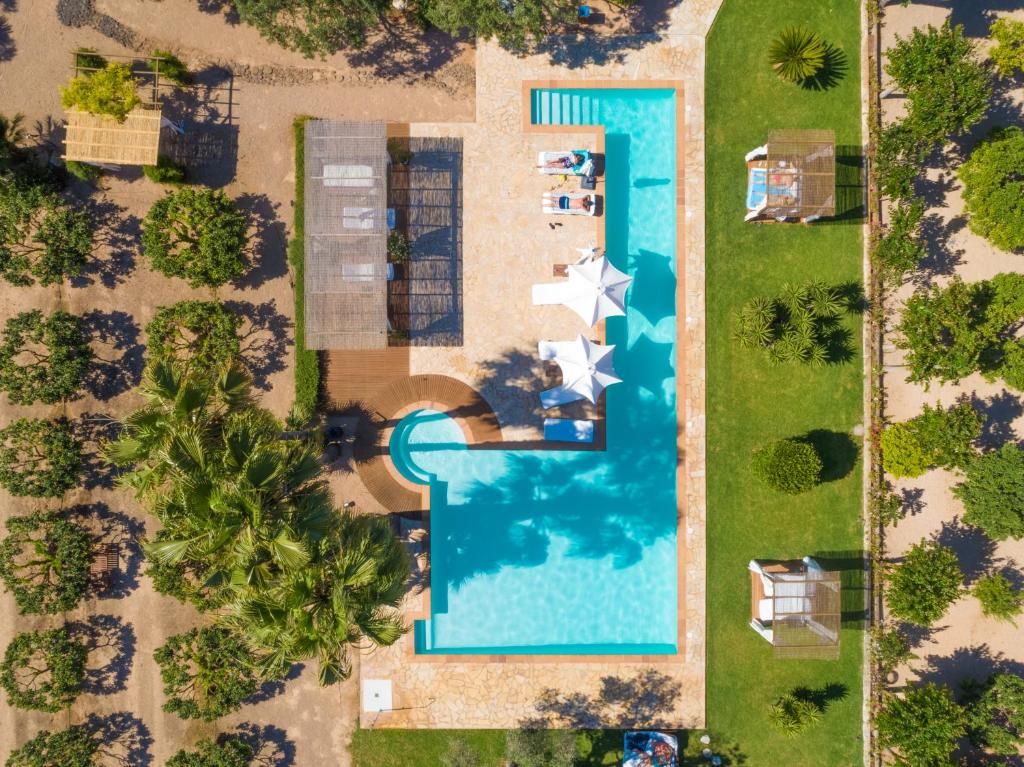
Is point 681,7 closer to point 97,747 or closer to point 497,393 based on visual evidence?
point 497,393

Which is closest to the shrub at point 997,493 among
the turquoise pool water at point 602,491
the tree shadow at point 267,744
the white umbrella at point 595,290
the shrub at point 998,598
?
the shrub at point 998,598

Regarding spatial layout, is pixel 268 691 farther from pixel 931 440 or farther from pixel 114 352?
pixel 931 440

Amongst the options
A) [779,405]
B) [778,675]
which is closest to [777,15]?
[779,405]

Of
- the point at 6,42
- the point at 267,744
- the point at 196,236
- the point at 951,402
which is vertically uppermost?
the point at 6,42

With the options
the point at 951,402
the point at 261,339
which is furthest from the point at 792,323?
the point at 261,339

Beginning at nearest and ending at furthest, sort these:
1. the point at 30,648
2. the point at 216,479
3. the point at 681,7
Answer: the point at 216,479, the point at 30,648, the point at 681,7
